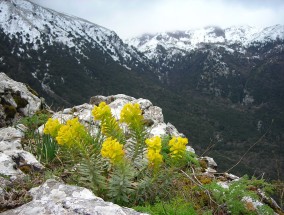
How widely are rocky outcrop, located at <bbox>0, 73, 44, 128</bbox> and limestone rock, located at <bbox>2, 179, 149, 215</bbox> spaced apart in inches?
303

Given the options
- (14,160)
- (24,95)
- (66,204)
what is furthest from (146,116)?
(66,204)

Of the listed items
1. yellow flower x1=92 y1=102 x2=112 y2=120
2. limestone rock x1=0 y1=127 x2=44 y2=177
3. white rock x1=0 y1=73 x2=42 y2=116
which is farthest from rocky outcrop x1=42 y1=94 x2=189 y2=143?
yellow flower x1=92 y1=102 x2=112 y2=120

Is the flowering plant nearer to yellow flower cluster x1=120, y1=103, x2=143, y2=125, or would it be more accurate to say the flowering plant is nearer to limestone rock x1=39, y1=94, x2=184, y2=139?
yellow flower cluster x1=120, y1=103, x2=143, y2=125

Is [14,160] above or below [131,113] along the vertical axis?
below

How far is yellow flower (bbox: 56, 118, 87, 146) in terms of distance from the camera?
4758 mm

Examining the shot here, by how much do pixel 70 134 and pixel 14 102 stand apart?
8415 millimetres

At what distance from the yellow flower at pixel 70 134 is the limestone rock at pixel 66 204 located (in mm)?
778

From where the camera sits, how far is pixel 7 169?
5.42 m

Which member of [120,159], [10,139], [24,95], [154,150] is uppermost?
[154,150]

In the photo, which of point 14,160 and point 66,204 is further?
point 14,160

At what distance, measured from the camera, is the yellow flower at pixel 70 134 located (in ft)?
15.6

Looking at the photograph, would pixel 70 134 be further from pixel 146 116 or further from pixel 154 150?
pixel 146 116

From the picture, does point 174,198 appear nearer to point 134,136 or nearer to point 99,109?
point 134,136

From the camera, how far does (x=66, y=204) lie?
12.4 feet
